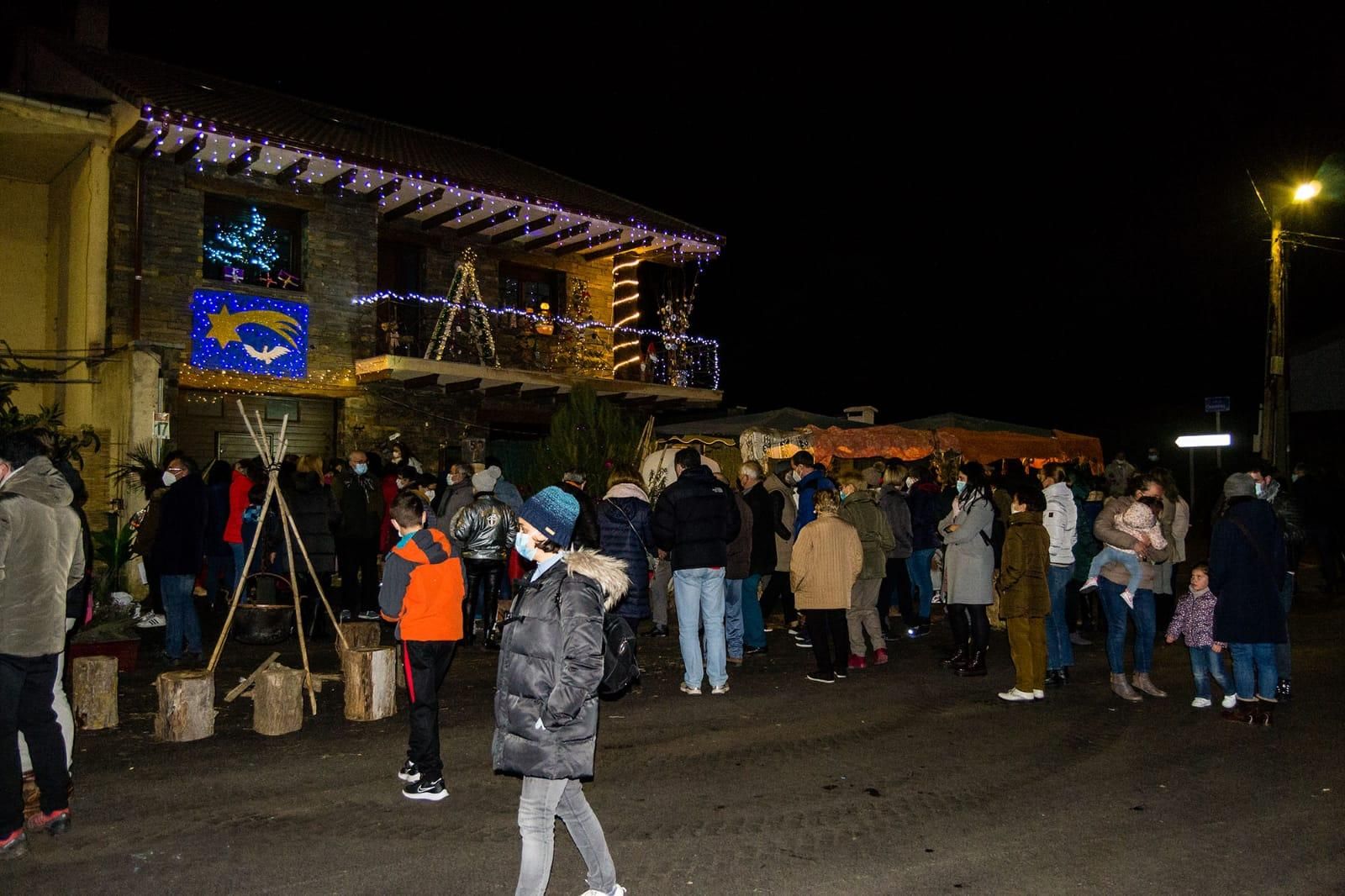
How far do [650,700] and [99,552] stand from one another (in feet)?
24.6

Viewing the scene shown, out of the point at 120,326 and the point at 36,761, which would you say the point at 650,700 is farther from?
the point at 120,326

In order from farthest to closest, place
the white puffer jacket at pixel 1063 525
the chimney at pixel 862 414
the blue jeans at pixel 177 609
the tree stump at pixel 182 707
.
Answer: the chimney at pixel 862 414, the blue jeans at pixel 177 609, the white puffer jacket at pixel 1063 525, the tree stump at pixel 182 707

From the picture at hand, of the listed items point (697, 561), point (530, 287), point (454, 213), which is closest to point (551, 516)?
point (697, 561)

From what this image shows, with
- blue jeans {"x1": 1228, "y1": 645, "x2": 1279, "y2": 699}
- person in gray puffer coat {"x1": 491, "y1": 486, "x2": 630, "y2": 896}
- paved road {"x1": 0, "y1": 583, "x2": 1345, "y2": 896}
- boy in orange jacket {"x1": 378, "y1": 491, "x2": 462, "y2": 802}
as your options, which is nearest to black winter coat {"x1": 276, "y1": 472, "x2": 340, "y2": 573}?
paved road {"x1": 0, "y1": 583, "x2": 1345, "y2": 896}

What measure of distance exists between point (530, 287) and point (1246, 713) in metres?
15.5

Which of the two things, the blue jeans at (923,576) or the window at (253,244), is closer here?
the blue jeans at (923,576)

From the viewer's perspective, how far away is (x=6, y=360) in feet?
→ 50.4

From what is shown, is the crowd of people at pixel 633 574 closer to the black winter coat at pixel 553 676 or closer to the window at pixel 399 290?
the black winter coat at pixel 553 676

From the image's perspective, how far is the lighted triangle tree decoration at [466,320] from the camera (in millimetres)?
17391

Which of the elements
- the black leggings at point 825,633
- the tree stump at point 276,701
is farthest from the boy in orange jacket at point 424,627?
the black leggings at point 825,633

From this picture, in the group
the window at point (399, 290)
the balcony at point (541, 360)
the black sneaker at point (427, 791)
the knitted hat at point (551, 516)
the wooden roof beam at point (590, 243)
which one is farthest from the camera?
the wooden roof beam at point (590, 243)

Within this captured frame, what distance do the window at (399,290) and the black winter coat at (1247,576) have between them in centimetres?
1291

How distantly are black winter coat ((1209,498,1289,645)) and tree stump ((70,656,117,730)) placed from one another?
7.97 m

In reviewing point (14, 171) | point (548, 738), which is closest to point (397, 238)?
point (14, 171)
